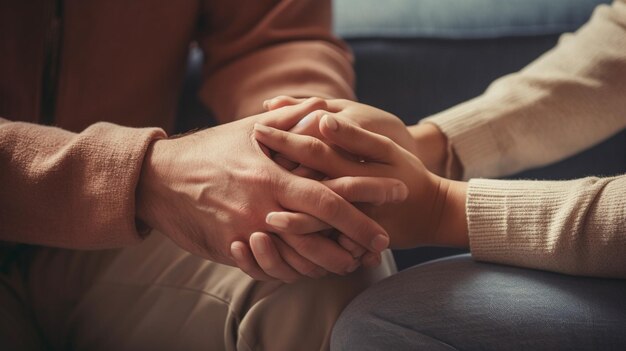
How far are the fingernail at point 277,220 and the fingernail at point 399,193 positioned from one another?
0.12m

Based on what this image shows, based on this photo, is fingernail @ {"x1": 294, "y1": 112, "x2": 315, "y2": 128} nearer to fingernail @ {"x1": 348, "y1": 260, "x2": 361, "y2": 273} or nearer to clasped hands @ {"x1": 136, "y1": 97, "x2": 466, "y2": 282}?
clasped hands @ {"x1": 136, "y1": 97, "x2": 466, "y2": 282}

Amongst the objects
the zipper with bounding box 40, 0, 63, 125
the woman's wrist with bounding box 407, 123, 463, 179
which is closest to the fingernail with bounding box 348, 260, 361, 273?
the woman's wrist with bounding box 407, 123, 463, 179

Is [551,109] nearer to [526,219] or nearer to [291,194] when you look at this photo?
[526,219]

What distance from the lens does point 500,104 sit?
3.00 feet

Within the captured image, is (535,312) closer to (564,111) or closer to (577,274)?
(577,274)

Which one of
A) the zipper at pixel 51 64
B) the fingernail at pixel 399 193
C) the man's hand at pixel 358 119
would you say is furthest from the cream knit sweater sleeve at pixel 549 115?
the zipper at pixel 51 64

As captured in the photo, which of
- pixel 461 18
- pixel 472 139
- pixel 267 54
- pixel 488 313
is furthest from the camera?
pixel 461 18

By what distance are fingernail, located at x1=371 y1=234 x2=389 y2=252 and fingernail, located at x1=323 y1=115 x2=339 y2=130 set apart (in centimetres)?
12

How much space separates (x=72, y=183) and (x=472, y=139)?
0.52 metres

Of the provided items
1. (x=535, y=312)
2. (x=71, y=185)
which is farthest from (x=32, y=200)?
(x=535, y=312)

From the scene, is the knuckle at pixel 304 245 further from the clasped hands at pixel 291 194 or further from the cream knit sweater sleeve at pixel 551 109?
the cream knit sweater sleeve at pixel 551 109

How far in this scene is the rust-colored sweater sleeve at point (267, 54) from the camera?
984 millimetres

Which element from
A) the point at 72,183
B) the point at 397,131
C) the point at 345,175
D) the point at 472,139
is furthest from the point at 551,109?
the point at 72,183

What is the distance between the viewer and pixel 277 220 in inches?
25.8
